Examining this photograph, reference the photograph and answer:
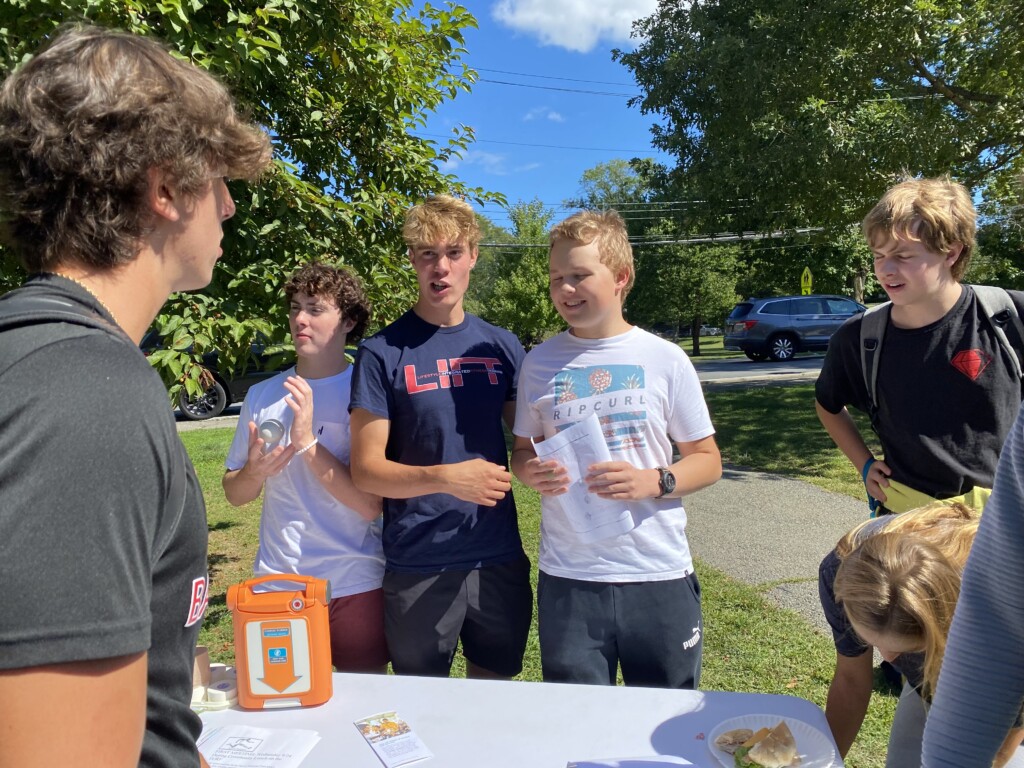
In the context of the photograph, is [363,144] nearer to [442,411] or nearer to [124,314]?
[442,411]

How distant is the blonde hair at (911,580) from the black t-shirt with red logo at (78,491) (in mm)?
1608

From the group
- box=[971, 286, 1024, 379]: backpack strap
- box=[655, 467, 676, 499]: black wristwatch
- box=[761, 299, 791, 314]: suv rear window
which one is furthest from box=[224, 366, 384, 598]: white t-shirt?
box=[761, 299, 791, 314]: suv rear window

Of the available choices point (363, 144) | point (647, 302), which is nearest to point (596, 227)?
point (363, 144)

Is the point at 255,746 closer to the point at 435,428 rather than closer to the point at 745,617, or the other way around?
the point at 435,428

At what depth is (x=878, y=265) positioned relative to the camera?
2.48 m

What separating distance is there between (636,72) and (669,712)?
1099 cm

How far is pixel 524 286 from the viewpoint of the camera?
84.7 ft

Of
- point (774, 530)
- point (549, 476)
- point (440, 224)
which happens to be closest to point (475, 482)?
point (549, 476)

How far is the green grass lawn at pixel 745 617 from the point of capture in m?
3.45

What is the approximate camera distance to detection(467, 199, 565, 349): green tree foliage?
25.8m

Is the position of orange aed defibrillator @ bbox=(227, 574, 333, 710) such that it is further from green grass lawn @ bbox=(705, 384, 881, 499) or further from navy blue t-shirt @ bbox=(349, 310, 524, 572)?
green grass lawn @ bbox=(705, 384, 881, 499)

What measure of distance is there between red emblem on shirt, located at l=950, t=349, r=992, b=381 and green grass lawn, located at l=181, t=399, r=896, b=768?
1661 mm

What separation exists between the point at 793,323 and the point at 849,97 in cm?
1497

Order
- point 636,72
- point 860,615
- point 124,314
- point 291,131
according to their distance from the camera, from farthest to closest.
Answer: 1. point 636,72
2. point 291,131
3. point 860,615
4. point 124,314
